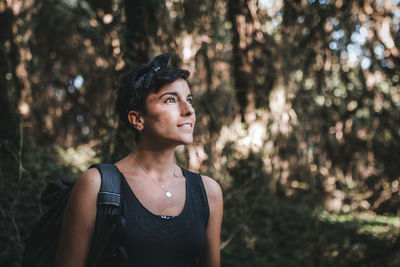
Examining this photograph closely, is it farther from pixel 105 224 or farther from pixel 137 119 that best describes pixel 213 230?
pixel 137 119

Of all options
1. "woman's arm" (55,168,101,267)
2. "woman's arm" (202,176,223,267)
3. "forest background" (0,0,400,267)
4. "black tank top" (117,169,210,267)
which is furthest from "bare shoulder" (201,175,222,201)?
A: "forest background" (0,0,400,267)

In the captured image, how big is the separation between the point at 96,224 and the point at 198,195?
580 millimetres

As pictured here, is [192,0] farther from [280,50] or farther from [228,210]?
[228,210]

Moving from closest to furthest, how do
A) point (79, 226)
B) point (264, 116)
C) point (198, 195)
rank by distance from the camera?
point (79, 226) → point (198, 195) → point (264, 116)

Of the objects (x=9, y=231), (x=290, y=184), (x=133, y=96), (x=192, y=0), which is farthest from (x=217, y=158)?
(x=290, y=184)

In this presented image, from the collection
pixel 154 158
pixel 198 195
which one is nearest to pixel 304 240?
pixel 198 195

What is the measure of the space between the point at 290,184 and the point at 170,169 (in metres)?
5.56

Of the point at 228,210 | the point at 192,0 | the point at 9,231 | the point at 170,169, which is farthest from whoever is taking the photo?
the point at 228,210

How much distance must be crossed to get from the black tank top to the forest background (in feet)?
5.45

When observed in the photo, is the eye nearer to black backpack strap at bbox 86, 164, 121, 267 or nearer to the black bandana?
the black bandana

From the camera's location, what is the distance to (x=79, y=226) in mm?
1683

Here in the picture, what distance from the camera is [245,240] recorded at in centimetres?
501

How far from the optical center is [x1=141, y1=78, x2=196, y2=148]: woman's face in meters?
1.92

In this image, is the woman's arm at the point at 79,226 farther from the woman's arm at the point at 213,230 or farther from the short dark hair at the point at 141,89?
the woman's arm at the point at 213,230
